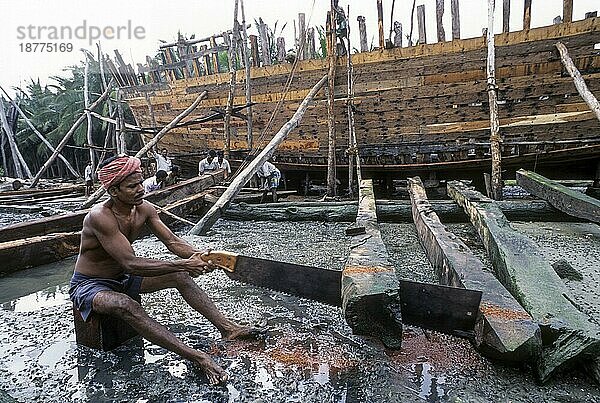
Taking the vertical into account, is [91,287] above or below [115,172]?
below

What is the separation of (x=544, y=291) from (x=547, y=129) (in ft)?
21.6

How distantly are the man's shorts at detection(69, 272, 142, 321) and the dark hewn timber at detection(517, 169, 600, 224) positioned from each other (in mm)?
4776

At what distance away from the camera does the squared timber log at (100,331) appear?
2932 millimetres

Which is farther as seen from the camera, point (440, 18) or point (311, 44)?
point (311, 44)

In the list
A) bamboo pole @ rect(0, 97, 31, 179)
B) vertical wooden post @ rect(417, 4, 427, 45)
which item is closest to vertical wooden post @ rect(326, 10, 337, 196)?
vertical wooden post @ rect(417, 4, 427, 45)

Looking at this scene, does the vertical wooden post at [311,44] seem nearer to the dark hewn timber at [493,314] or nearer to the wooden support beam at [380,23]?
the wooden support beam at [380,23]

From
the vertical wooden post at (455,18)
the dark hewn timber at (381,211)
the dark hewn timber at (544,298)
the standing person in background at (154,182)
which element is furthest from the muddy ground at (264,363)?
the vertical wooden post at (455,18)

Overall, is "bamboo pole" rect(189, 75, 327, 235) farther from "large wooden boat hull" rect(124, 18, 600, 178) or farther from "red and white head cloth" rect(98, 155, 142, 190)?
"red and white head cloth" rect(98, 155, 142, 190)

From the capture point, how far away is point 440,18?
8.89 meters

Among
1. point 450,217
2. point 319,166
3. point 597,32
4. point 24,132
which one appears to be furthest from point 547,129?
point 24,132

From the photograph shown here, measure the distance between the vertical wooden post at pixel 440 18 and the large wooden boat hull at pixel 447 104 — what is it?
0.16m

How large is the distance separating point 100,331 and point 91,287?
1.04ft

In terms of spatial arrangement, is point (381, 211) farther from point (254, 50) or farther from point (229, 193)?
point (254, 50)

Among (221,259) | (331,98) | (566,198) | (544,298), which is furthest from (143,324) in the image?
(331,98)
